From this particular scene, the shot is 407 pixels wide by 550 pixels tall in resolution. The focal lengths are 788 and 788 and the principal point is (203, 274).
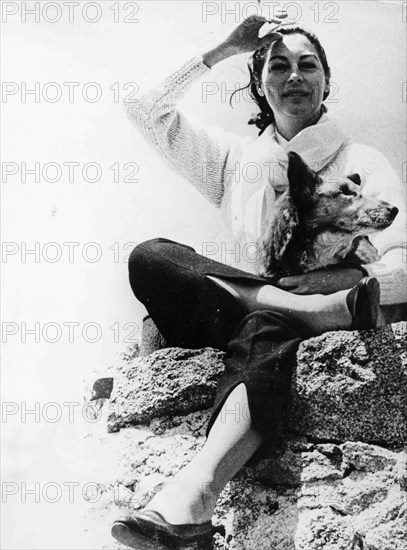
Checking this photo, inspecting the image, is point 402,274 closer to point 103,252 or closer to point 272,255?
point 272,255

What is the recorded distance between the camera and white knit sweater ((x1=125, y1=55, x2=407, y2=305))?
260 centimetres

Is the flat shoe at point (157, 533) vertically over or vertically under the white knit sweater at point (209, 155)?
under

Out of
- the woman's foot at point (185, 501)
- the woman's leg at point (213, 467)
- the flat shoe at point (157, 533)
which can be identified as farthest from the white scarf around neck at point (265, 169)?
the flat shoe at point (157, 533)

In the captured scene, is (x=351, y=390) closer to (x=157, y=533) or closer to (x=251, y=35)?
(x=157, y=533)

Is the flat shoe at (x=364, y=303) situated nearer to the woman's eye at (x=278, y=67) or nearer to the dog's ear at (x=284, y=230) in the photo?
the dog's ear at (x=284, y=230)

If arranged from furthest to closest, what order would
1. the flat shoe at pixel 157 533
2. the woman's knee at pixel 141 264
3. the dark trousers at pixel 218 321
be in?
the woman's knee at pixel 141 264
the dark trousers at pixel 218 321
the flat shoe at pixel 157 533

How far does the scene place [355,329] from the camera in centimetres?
248

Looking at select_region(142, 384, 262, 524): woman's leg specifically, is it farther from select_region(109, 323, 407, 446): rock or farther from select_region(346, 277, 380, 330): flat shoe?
select_region(346, 277, 380, 330): flat shoe

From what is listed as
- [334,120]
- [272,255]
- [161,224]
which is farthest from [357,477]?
[334,120]

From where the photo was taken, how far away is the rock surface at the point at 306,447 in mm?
2328

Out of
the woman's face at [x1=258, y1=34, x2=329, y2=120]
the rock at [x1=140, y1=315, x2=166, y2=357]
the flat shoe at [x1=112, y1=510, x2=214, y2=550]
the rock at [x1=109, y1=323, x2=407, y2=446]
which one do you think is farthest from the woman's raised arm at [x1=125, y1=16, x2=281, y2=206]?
the flat shoe at [x1=112, y1=510, x2=214, y2=550]

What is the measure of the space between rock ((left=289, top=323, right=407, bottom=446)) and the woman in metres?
0.05

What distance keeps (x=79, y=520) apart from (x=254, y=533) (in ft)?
1.71

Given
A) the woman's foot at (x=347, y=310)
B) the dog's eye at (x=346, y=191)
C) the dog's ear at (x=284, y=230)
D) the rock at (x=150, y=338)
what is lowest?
the rock at (x=150, y=338)
